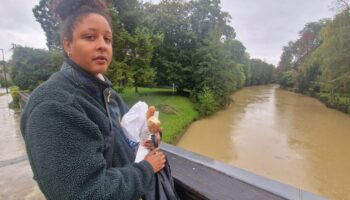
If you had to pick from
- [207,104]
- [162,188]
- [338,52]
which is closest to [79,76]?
[162,188]

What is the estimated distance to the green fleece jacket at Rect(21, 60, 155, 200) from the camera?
633 millimetres

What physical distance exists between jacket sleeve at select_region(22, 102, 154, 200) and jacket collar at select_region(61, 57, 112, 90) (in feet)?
0.50

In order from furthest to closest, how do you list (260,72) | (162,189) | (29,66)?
(260,72)
(29,66)
(162,189)

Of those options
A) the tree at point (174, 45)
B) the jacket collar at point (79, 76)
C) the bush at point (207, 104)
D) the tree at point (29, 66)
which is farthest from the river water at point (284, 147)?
the tree at point (29, 66)

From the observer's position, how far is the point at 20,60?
508 inches

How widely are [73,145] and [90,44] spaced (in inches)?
15.1

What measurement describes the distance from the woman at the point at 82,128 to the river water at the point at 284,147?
5.68 m

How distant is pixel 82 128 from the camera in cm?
68

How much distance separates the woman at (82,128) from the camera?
0.64 meters

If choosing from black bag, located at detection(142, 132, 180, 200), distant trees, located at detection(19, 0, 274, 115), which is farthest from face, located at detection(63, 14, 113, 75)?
distant trees, located at detection(19, 0, 274, 115)

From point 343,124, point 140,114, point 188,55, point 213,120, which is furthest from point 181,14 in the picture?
point 140,114

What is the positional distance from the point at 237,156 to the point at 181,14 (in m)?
11.8

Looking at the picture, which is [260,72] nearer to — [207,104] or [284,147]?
[207,104]

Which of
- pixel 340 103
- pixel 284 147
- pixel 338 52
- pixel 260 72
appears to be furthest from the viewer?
pixel 260 72
